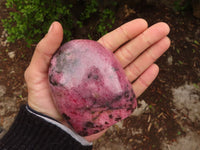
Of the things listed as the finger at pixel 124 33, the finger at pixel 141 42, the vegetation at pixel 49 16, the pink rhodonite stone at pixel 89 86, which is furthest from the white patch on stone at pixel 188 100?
the pink rhodonite stone at pixel 89 86

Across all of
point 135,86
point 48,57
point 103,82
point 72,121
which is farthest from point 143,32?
point 72,121

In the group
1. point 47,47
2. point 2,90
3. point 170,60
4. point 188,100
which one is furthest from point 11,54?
point 188,100

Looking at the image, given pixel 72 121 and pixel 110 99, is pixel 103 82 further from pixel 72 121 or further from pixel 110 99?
pixel 72 121

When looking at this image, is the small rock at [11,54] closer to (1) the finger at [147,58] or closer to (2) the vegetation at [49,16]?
(2) the vegetation at [49,16]

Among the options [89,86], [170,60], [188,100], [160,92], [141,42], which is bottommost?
[188,100]

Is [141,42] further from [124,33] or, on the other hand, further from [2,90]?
[2,90]

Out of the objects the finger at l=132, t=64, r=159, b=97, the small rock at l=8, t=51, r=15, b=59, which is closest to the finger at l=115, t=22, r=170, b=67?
the finger at l=132, t=64, r=159, b=97
